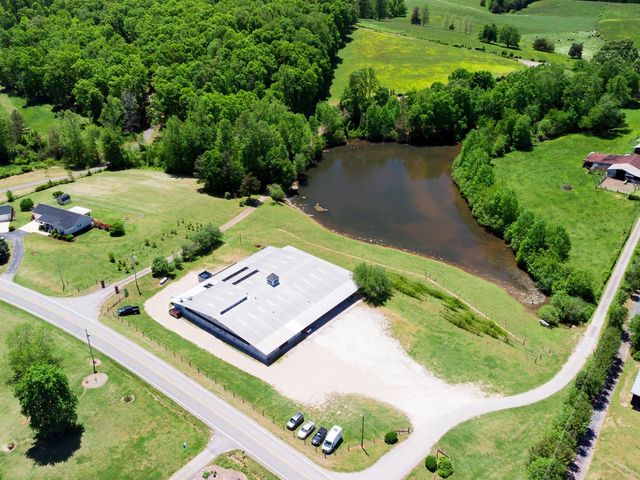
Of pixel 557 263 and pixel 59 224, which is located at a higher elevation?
pixel 59 224

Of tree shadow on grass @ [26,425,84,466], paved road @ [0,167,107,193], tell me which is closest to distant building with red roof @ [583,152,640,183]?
paved road @ [0,167,107,193]

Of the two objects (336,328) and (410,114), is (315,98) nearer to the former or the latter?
(410,114)

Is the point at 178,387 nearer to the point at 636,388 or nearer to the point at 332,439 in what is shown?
the point at 332,439

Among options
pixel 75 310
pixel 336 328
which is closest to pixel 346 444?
pixel 336 328

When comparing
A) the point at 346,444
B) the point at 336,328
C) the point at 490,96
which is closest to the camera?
the point at 346,444

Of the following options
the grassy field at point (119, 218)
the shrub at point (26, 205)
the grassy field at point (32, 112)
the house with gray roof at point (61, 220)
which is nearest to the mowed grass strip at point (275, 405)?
the grassy field at point (119, 218)

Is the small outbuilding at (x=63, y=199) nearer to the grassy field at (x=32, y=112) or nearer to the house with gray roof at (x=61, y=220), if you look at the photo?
the house with gray roof at (x=61, y=220)
